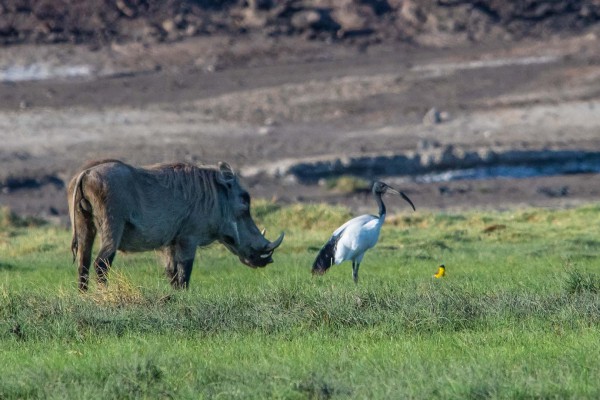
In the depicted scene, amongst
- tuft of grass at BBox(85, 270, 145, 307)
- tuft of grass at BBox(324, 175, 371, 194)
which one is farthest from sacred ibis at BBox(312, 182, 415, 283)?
tuft of grass at BBox(324, 175, 371, 194)

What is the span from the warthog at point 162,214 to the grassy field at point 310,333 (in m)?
0.31

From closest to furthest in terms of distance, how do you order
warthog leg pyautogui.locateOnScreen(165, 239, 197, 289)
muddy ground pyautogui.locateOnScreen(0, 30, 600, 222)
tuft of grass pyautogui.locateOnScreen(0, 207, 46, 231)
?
warthog leg pyautogui.locateOnScreen(165, 239, 197, 289) → tuft of grass pyautogui.locateOnScreen(0, 207, 46, 231) → muddy ground pyautogui.locateOnScreen(0, 30, 600, 222)

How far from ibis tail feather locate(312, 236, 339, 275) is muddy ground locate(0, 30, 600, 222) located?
8.58 meters

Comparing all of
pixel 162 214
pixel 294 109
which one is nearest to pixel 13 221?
pixel 162 214

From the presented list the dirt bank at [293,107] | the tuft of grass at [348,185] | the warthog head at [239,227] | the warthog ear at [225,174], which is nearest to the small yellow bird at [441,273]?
the warthog head at [239,227]

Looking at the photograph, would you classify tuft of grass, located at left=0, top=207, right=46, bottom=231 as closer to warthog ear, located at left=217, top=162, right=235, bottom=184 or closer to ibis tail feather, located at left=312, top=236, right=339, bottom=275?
warthog ear, located at left=217, top=162, right=235, bottom=184

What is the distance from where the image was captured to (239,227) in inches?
499

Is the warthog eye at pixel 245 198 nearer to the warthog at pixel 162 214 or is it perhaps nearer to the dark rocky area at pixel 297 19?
the warthog at pixel 162 214

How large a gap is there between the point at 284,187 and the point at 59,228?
502 centimetres

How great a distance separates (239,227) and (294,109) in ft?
42.7

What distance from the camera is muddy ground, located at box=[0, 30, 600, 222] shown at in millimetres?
22234

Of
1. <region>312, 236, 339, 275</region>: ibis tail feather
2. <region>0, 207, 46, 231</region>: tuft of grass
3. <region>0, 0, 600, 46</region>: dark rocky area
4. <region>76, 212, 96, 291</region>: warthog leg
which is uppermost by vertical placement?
<region>76, 212, 96, 291</region>: warthog leg

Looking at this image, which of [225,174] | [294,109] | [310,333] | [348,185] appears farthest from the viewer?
[294,109]

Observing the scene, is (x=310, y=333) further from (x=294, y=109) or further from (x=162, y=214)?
(x=294, y=109)
